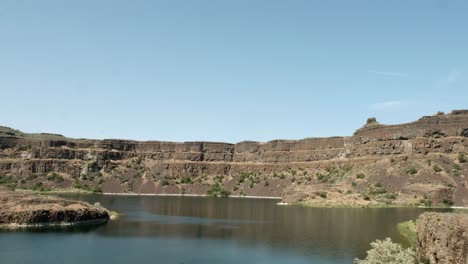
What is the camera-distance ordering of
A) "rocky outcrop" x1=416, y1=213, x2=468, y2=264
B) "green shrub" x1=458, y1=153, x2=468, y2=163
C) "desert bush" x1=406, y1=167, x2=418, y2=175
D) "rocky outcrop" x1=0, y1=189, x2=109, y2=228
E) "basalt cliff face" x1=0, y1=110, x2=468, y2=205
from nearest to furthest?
"rocky outcrop" x1=416, y1=213, x2=468, y2=264 < "rocky outcrop" x1=0, y1=189, x2=109, y2=228 < "basalt cliff face" x1=0, y1=110, x2=468, y2=205 < "desert bush" x1=406, y1=167, x2=418, y2=175 < "green shrub" x1=458, y1=153, x2=468, y2=163

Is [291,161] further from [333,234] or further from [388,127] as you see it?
[333,234]

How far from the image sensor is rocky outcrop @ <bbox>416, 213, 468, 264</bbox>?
24812 mm

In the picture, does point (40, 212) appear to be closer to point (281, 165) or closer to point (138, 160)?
point (281, 165)

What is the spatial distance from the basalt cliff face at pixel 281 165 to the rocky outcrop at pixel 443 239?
6094 cm

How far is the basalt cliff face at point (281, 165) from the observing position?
335 feet

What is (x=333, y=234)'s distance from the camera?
48188 millimetres

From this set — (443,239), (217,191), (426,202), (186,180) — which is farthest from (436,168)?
(443,239)

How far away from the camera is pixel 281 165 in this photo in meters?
156

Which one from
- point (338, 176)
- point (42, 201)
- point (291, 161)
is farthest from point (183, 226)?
point (291, 161)

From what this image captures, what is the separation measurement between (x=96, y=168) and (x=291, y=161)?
68182 mm

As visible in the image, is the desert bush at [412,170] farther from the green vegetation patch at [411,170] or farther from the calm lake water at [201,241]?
the calm lake water at [201,241]

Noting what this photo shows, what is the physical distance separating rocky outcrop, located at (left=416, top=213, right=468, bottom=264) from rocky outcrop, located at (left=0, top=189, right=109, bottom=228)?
133ft

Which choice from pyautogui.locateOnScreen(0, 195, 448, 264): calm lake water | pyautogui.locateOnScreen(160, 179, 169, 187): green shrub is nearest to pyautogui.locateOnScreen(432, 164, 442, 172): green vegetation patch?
pyautogui.locateOnScreen(0, 195, 448, 264): calm lake water

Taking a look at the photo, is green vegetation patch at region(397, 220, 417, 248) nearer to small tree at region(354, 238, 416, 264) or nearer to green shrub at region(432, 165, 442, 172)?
small tree at region(354, 238, 416, 264)
